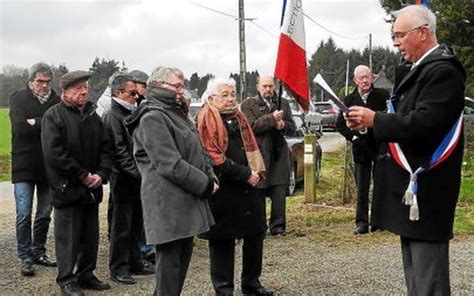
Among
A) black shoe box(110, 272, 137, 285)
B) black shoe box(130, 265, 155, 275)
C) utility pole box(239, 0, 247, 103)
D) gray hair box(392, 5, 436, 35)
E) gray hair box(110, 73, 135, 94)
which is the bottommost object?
black shoe box(130, 265, 155, 275)

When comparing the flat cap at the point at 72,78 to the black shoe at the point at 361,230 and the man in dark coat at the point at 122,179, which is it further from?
the black shoe at the point at 361,230

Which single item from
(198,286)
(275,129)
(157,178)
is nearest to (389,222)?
(157,178)

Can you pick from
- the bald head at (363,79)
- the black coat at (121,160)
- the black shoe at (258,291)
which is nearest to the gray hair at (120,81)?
the black coat at (121,160)

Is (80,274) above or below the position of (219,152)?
below

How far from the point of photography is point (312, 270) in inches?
249

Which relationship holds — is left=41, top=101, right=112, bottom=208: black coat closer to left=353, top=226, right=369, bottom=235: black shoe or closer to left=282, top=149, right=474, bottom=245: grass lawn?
left=282, top=149, right=474, bottom=245: grass lawn

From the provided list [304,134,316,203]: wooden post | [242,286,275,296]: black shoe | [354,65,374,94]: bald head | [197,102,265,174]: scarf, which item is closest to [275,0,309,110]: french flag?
[354,65,374,94]: bald head

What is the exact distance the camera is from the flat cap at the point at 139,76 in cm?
640

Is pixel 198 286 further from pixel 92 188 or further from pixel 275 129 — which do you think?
pixel 275 129

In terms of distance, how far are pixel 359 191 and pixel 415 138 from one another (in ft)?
15.1

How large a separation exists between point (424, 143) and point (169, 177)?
177cm

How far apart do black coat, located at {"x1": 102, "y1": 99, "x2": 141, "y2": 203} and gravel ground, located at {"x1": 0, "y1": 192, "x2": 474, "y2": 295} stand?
2.87 ft

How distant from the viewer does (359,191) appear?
7.98m

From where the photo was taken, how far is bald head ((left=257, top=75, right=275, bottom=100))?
7.83 metres
